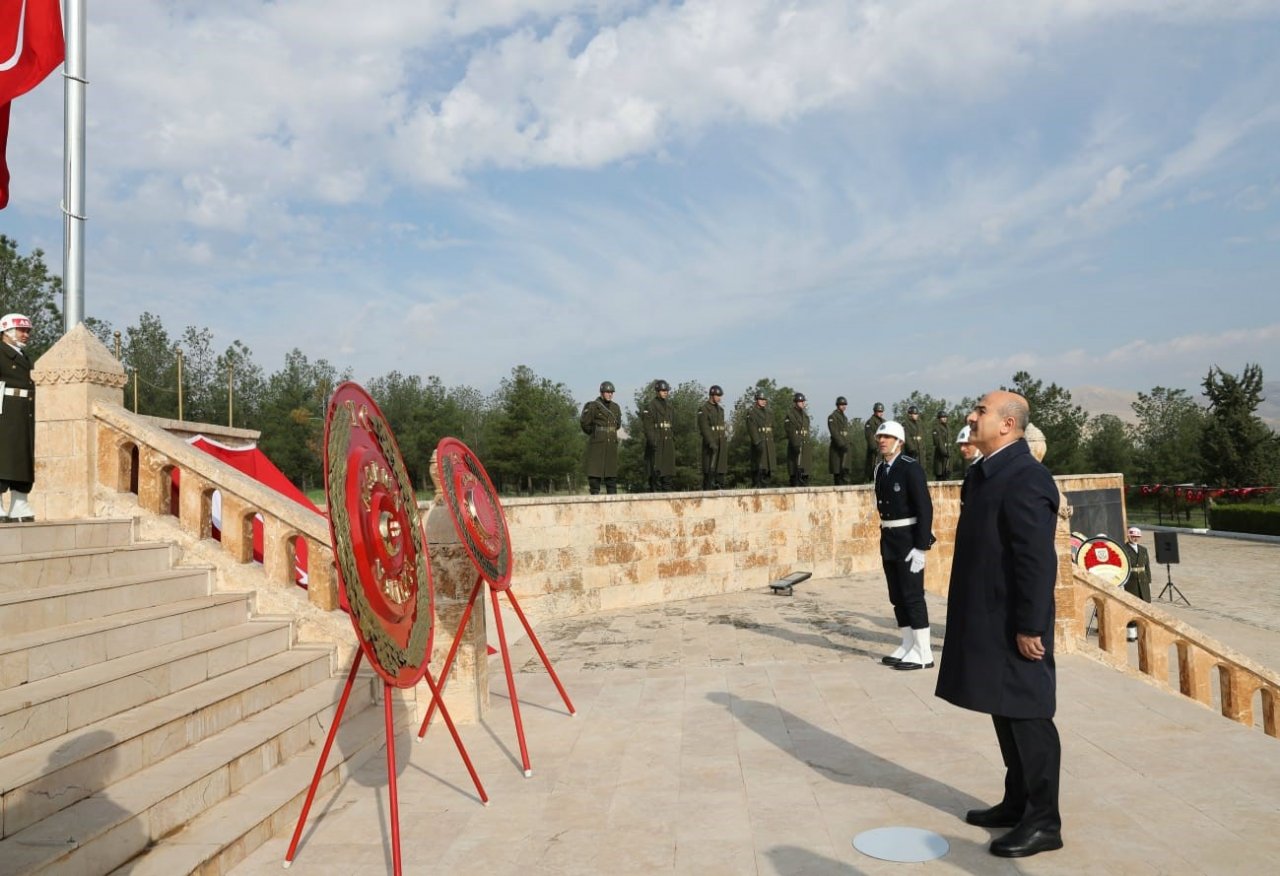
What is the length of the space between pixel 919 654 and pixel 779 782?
309 centimetres

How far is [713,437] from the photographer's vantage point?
50.2 ft

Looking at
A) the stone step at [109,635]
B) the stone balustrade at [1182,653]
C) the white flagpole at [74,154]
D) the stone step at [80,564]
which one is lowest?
the stone balustrade at [1182,653]

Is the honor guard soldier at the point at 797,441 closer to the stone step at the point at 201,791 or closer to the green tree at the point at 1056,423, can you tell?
the stone step at the point at 201,791

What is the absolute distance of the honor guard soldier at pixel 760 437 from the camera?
1639 centimetres

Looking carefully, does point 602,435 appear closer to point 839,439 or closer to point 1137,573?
point 839,439

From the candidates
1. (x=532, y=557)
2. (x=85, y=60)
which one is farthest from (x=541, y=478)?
(x=85, y=60)

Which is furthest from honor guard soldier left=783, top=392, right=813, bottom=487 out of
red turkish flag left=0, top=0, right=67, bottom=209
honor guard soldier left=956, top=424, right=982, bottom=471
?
red turkish flag left=0, top=0, right=67, bottom=209

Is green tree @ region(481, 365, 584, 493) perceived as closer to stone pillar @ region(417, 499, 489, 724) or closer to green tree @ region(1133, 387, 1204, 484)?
green tree @ region(1133, 387, 1204, 484)

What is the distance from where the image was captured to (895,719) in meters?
5.57

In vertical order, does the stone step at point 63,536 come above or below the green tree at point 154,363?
below

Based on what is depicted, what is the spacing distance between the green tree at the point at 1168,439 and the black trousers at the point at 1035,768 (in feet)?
145

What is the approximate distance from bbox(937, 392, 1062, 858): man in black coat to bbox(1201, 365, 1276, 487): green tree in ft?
137

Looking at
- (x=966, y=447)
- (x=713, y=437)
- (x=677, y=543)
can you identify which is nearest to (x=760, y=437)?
(x=713, y=437)

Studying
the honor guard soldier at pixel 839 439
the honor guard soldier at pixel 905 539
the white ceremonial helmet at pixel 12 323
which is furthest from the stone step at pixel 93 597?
the honor guard soldier at pixel 839 439
